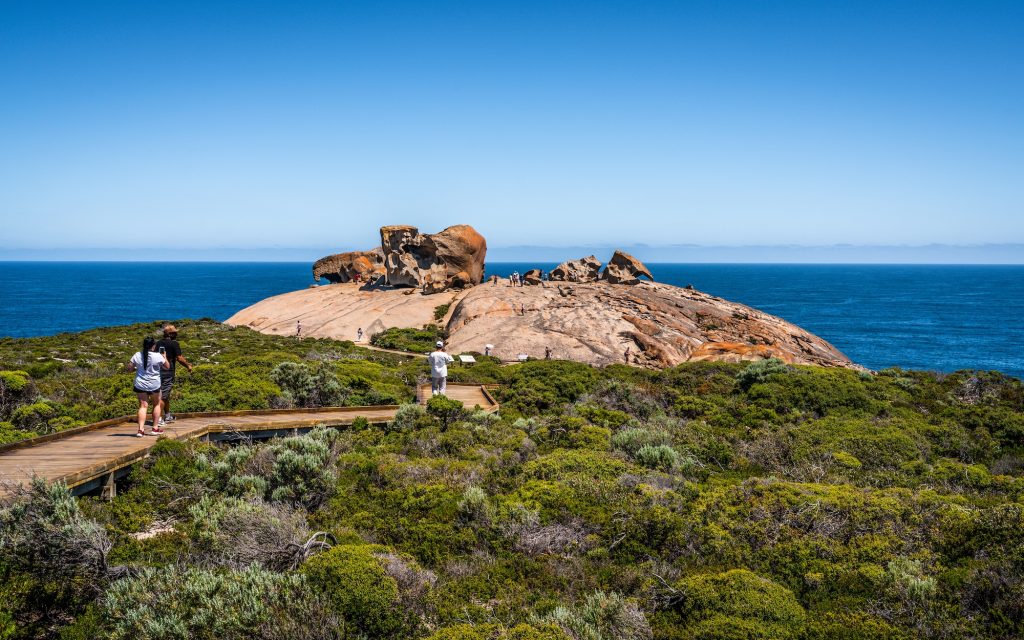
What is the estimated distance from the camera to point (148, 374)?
11367 mm

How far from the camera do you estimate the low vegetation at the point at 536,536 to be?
6367 mm

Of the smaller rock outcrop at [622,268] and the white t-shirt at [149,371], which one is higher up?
the smaller rock outcrop at [622,268]

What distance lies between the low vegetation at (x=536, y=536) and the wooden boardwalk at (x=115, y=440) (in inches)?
19.1

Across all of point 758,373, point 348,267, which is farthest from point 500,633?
point 348,267

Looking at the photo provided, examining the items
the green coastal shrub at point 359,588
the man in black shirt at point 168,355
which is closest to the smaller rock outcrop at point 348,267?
the man in black shirt at point 168,355

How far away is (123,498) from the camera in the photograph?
9594 millimetres

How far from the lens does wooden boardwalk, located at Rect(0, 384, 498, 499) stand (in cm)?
945

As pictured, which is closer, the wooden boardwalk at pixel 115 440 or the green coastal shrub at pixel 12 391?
the wooden boardwalk at pixel 115 440

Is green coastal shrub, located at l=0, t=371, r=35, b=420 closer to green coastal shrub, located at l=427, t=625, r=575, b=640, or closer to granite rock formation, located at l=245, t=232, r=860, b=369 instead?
green coastal shrub, located at l=427, t=625, r=575, b=640

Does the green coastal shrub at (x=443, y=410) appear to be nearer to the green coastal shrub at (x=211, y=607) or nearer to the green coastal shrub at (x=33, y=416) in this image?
the green coastal shrub at (x=211, y=607)

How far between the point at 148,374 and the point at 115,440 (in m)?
1.45

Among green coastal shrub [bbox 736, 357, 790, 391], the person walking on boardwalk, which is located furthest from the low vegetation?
green coastal shrub [bbox 736, 357, 790, 391]

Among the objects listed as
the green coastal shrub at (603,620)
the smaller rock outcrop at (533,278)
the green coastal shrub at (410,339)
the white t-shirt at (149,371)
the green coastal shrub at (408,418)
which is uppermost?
the smaller rock outcrop at (533,278)

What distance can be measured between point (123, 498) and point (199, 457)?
4.37 ft
